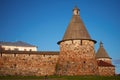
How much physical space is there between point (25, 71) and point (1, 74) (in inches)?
103

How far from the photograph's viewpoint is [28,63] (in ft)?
88.8

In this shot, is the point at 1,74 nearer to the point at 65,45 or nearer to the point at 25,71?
the point at 25,71

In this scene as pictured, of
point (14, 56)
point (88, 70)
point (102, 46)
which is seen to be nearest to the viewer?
point (88, 70)

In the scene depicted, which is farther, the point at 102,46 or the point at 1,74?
the point at 102,46

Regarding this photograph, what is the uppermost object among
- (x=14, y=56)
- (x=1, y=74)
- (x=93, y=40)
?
(x=93, y=40)

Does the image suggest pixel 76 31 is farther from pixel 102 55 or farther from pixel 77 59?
pixel 102 55

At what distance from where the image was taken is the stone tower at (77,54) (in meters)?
25.4

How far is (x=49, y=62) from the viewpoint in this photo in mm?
27500

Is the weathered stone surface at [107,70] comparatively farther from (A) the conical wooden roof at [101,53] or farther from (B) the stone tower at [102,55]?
(A) the conical wooden roof at [101,53]

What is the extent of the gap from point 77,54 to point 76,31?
272cm

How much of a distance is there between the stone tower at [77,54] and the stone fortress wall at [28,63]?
1.18 meters

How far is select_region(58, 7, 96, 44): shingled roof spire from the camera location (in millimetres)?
26359

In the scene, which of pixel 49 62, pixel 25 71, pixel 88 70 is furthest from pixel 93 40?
pixel 25 71

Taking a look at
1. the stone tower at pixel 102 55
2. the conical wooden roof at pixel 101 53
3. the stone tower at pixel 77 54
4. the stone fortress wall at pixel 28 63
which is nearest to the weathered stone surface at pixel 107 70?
the stone tower at pixel 77 54
